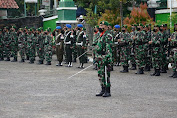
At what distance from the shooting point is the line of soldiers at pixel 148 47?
17.4 m

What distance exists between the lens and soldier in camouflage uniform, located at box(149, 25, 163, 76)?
1742 centimetres

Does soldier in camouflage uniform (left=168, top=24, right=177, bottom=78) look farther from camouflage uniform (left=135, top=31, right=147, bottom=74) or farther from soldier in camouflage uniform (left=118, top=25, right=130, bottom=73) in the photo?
soldier in camouflage uniform (left=118, top=25, right=130, bottom=73)

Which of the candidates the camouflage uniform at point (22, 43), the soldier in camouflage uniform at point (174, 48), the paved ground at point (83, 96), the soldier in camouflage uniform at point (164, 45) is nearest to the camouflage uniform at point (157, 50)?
the soldier in camouflage uniform at point (164, 45)

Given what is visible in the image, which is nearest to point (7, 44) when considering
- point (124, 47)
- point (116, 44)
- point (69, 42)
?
point (69, 42)

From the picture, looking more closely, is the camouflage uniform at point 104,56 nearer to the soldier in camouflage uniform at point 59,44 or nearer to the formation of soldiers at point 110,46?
the formation of soldiers at point 110,46

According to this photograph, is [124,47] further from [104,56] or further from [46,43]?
[104,56]

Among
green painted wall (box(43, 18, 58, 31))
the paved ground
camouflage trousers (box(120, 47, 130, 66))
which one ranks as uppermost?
green painted wall (box(43, 18, 58, 31))

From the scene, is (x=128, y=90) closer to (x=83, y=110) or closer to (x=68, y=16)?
(x=83, y=110)

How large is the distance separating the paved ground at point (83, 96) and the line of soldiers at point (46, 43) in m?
3.50

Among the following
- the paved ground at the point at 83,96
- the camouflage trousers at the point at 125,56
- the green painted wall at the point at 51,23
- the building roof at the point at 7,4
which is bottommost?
the paved ground at the point at 83,96

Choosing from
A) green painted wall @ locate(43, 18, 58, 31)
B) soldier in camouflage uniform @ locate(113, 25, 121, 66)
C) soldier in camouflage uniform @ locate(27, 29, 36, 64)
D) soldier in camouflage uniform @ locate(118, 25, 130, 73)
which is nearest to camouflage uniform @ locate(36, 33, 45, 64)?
soldier in camouflage uniform @ locate(27, 29, 36, 64)

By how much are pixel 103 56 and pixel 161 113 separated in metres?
2.94

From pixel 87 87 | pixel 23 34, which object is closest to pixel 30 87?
pixel 87 87

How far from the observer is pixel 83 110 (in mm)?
10328
